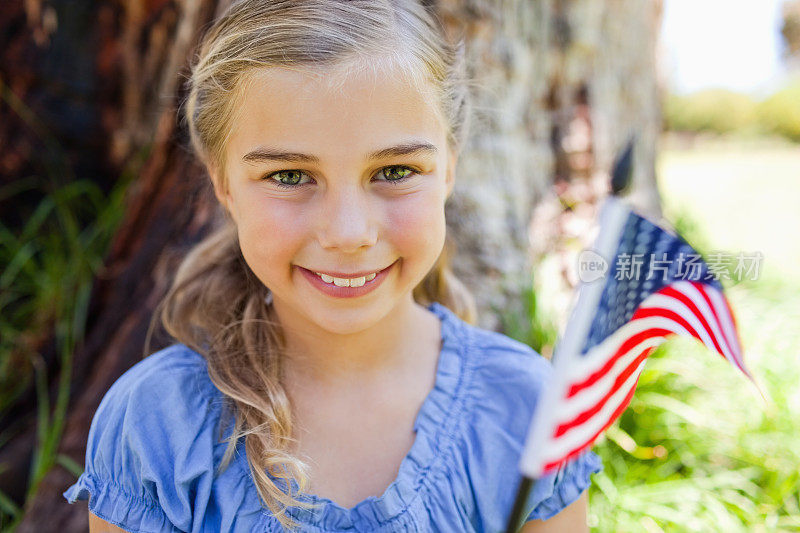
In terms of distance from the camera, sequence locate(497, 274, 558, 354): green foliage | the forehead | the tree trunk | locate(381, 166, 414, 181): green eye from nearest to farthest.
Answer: the forehead, locate(381, 166, 414, 181): green eye, the tree trunk, locate(497, 274, 558, 354): green foliage

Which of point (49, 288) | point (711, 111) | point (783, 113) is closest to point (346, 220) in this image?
point (49, 288)

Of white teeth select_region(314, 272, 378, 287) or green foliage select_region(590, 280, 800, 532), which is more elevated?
white teeth select_region(314, 272, 378, 287)

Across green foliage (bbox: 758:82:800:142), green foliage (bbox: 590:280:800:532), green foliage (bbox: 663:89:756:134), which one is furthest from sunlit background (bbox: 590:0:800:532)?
green foliage (bbox: 663:89:756:134)

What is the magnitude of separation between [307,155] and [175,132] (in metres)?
1.38

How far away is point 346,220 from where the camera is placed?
1314mm

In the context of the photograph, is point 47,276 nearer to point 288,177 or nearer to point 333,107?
point 288,177

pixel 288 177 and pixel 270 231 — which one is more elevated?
pixel 288 177

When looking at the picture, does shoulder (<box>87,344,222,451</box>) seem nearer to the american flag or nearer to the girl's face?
the girl's face

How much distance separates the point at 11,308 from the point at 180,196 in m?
1.25

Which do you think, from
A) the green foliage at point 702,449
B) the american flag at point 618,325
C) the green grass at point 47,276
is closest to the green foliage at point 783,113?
the green foliage at point 702,449

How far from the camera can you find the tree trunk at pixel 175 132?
2.42 m

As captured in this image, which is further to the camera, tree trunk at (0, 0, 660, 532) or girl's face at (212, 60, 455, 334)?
tree trunk at (0, 0, 660, 532)

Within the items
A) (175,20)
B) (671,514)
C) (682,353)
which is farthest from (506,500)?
(175,20)

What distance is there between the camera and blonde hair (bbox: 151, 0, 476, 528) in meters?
1.36
